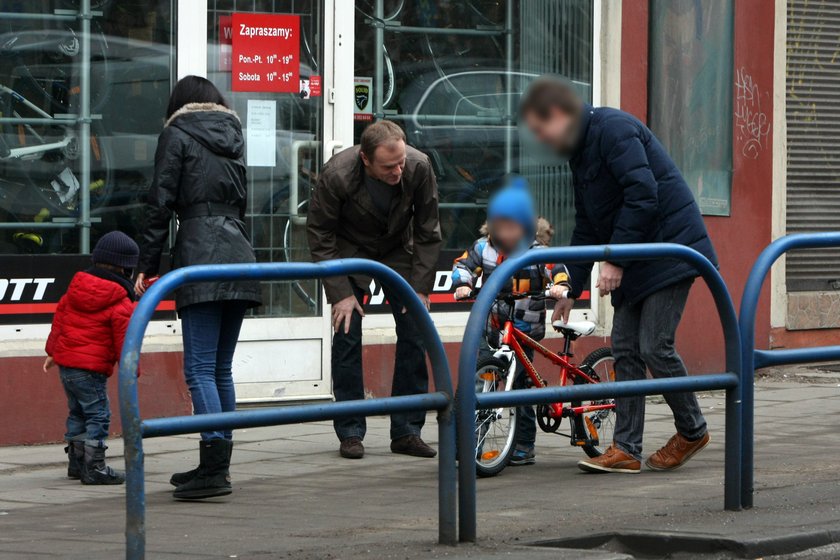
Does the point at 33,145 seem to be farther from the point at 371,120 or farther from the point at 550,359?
Result: the point at 550,359

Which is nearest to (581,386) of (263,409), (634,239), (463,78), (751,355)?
(751,355)

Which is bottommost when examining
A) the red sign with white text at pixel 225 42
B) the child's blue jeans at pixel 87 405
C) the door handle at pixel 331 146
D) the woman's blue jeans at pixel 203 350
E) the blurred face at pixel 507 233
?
the child's blue jeans at pixel 87 405

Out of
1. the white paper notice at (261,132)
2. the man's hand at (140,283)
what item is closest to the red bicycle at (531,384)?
the man's hand at (140,283)

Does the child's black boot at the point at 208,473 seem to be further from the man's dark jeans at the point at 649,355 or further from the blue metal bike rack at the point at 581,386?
the man's dark jeans at the point at 649,355

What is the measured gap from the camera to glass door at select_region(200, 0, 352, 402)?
30.1 ft

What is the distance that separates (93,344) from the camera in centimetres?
707

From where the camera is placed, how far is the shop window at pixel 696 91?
10672mm

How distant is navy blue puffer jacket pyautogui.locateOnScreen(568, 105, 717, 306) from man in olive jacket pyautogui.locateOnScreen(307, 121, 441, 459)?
1.08 meters

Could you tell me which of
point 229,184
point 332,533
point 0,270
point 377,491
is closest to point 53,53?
point 0,270

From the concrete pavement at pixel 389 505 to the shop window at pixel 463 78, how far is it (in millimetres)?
2104

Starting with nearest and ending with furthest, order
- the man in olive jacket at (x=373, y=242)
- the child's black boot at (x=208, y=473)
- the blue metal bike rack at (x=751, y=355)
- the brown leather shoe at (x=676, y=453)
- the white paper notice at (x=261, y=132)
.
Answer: the blue metal bike rack at (x=751, y=355), the child's black boot at (x=208, y=473), the brown leather shoe at (x=676, y=453), the man in olive jacket at (x=373, y=242), the white paper notice at (x=261, y=132)

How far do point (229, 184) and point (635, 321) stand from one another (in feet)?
6.32

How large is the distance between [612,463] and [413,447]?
121 centimetres

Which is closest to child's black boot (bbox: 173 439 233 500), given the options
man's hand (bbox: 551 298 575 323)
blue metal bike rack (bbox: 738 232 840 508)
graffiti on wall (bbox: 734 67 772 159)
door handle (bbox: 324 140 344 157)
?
man's hand (bbox: 551 298 575 323)
